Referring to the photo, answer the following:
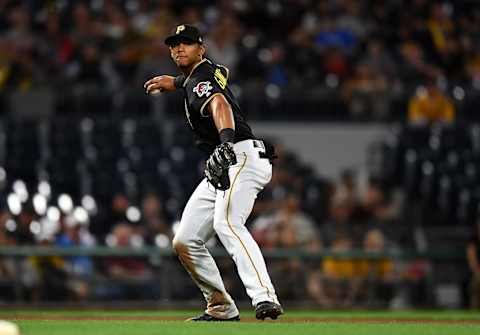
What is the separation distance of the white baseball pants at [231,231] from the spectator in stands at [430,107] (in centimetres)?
865

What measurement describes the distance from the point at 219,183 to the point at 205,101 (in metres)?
0.55

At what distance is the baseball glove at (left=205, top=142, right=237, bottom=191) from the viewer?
846cm

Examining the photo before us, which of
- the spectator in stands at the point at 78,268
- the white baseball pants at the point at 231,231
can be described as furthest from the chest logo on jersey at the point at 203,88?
the spectator in stands at the point at 78,268

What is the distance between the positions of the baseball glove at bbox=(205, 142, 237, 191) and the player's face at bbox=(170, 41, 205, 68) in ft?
2.35

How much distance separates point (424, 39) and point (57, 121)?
5.70m

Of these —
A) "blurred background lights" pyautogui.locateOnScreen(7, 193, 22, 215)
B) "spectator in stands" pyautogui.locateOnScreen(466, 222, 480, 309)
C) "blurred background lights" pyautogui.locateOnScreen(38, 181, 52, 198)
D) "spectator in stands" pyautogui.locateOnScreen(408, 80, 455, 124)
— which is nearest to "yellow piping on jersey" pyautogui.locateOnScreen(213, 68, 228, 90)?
"spectator in stands" pyautogui.locateOnScreen(466, 222, 480, 309)

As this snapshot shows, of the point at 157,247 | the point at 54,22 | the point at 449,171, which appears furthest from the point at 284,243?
the point at 54,22

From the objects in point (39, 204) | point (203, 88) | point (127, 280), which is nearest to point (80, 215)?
point (39, 204)

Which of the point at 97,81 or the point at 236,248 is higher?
the point at 97,81

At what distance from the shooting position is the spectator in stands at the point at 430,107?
1741 cm

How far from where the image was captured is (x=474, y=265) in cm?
1413

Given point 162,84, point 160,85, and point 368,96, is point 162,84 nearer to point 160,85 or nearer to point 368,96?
point 160,85

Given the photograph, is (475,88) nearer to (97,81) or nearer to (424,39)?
(424,39)

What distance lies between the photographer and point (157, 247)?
1420 centimetres
